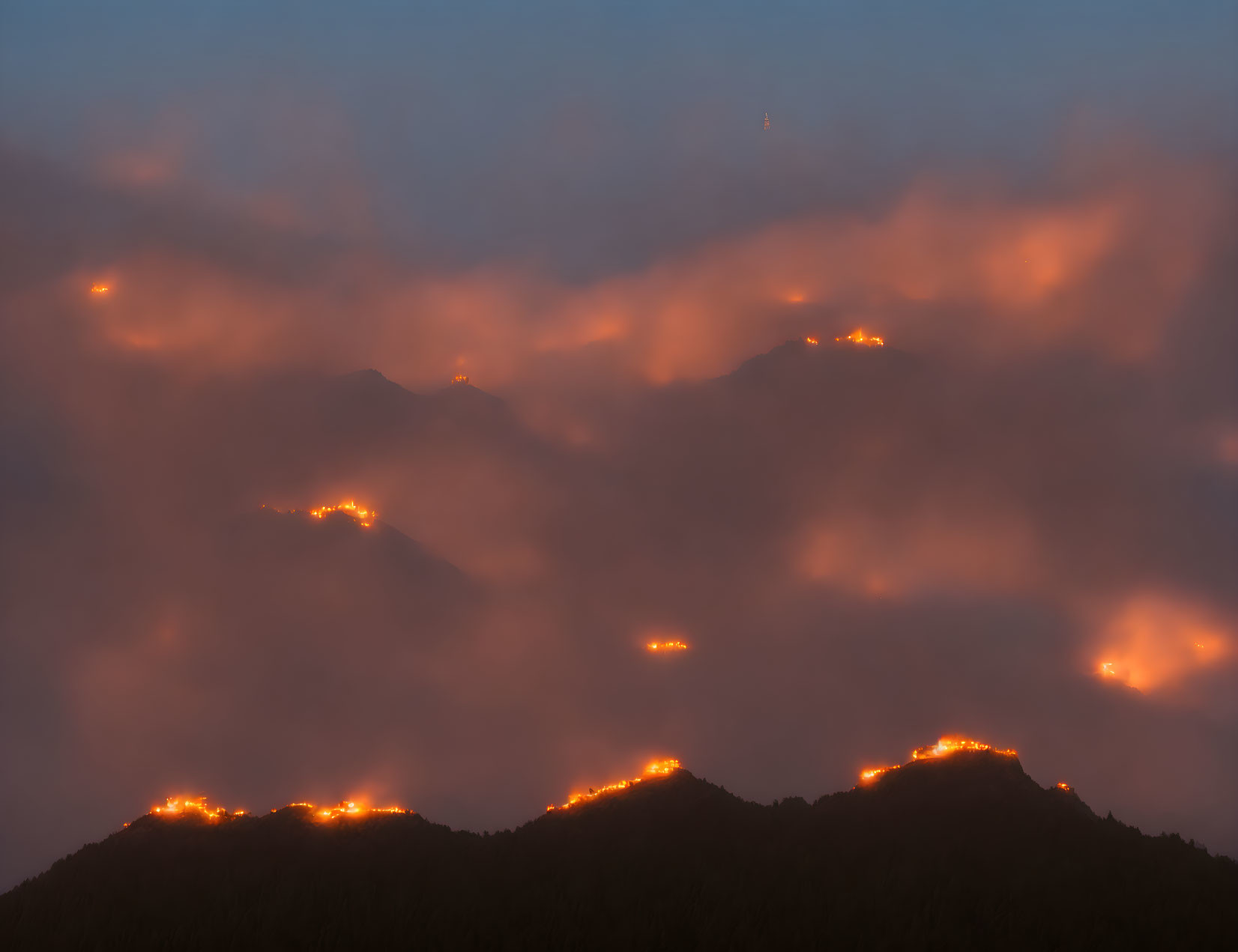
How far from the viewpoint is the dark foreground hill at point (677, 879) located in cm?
944

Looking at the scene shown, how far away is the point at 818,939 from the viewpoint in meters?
9.23

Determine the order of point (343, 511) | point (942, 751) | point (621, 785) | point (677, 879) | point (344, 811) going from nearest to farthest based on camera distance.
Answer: point (677, 879), point (344, 811), point (621, 785), point (942, 751), point (343, 511)

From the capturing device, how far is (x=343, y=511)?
85.1m

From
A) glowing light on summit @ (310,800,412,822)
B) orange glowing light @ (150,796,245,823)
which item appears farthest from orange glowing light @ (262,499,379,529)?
glowing light on summit @ (310,800,412,822)

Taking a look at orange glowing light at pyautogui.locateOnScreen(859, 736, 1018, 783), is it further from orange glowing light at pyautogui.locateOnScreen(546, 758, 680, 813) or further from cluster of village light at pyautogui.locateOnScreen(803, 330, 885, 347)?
cluster of village light at pyautogui.locateOnScreen(803, 330, 885, 347)

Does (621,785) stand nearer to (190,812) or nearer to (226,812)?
(226,812)

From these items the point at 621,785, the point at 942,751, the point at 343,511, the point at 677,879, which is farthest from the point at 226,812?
the point at 343,511

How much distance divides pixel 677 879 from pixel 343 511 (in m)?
80.6

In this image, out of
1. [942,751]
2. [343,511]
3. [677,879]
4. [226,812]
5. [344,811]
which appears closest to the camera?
[677,879]

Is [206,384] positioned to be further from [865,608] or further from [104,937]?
[104,937]

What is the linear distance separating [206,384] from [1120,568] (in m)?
135

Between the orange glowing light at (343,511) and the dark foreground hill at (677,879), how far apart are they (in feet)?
234

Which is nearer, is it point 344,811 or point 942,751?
point 344,811

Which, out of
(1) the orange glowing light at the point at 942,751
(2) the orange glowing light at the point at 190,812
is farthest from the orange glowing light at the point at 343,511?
(1) the orange glowing light at the point at 942,751
